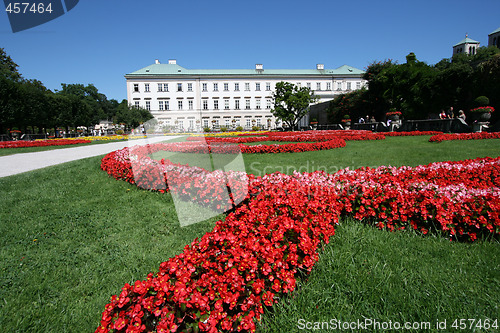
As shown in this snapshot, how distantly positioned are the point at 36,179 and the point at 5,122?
2802cm

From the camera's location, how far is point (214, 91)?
163 feet

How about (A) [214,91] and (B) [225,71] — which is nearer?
(A) [214,91]

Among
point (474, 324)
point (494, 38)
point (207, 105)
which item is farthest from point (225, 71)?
point (494, 38)

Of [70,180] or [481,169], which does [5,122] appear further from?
[481,169]

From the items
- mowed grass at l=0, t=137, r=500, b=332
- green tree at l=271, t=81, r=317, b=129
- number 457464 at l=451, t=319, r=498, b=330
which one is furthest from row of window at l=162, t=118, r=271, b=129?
number 457464 at l=451, t=319, r=498, b=330

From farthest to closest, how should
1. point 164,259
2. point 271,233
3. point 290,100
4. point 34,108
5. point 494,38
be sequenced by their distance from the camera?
point 494,38
point 34,108
point 290,100
point 164,259
point 271,233

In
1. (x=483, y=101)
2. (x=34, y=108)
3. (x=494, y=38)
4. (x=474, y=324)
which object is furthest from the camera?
(x=494, y=38)

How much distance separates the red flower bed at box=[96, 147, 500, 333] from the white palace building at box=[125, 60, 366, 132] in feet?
144

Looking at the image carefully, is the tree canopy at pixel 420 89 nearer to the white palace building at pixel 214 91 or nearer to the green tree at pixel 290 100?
the green tree at pixel 290 100

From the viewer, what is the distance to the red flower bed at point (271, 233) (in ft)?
4.54

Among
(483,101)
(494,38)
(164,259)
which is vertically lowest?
(164,259)

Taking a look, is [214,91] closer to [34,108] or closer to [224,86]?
[224,86]

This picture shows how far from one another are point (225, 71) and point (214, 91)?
510 centimetres

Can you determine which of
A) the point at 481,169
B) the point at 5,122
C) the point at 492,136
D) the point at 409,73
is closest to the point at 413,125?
the point at 492,136
